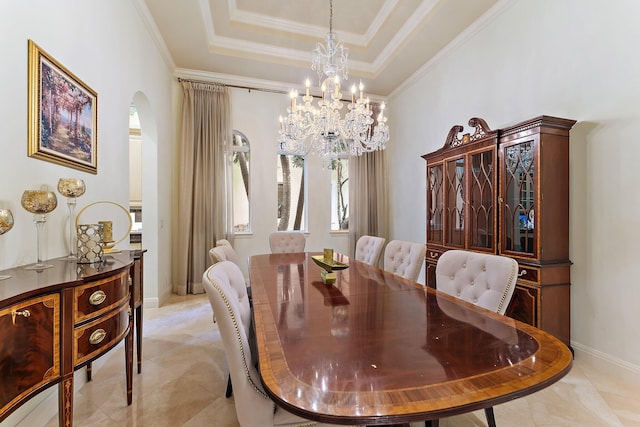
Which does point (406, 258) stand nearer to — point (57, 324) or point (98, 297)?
point (98, 297)

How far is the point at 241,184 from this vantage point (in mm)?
4727

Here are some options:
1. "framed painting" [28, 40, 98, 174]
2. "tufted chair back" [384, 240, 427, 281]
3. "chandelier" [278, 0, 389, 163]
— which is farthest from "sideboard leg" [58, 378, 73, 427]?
"chandelier" [278, 0, 389, 163]

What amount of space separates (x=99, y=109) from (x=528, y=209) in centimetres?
350

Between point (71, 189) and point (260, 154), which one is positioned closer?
point (71, 189)

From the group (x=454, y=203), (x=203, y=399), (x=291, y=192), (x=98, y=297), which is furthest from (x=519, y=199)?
(x=291, y=192)

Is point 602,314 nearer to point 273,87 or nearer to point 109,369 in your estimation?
point 109,369

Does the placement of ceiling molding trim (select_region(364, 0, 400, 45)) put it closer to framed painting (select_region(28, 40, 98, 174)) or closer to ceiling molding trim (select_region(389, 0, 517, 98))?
ceiling molding trim (select_region(389, 0, 517, 98))

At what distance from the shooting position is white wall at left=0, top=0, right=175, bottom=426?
142 centimetres

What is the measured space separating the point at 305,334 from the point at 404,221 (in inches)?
155

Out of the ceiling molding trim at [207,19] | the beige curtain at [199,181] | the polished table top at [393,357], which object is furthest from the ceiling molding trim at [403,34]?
the polished table top at [393,357]

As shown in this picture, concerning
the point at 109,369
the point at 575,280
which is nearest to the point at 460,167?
the point at 575,280

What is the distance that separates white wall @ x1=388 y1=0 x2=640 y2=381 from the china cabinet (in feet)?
0.42

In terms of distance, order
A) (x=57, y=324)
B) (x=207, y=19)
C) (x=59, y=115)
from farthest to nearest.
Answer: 1. (x=207, y=19)
2. (x=59, y=115)
3. (x=57, y=324)

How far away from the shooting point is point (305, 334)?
1.02m
